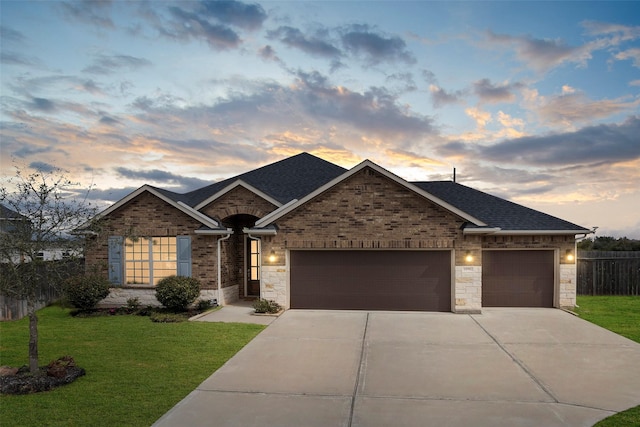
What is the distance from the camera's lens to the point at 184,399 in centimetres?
672

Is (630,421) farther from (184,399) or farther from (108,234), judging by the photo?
(108,234)

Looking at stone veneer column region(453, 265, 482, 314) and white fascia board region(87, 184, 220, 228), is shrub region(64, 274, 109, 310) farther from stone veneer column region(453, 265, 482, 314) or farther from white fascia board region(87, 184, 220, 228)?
stone veneer column region(453, 265, 482, 314)

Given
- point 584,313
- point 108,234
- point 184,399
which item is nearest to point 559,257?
point 584,313

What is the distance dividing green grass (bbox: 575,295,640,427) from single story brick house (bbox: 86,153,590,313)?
1105mm

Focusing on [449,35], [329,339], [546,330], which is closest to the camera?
[329,339]

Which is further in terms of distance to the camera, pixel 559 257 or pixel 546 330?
pixel 559 257

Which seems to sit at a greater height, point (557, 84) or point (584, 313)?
point (557, 84)

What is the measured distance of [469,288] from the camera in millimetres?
14148

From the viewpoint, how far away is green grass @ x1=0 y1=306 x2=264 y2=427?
20.3 ft

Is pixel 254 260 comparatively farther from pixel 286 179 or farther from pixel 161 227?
pixel 286 179

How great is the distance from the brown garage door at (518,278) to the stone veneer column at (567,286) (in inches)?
12.6

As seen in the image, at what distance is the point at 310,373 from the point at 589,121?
15.1 meters

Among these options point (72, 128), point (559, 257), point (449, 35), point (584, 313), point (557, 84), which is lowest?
point (584, 313)

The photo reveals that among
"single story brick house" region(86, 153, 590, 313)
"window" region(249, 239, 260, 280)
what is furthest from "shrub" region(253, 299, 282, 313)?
"window" region(249, 239, 260, 280)
